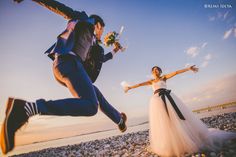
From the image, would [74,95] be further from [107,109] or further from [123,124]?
[123,124]

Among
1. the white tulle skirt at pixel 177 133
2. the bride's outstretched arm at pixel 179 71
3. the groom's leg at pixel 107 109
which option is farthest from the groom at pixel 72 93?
the bride's outstretched arm at pixel 179 71

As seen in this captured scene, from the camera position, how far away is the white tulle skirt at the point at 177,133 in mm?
3902

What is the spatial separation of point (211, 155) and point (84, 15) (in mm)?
3135

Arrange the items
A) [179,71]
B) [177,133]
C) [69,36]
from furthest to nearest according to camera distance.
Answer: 1. [179,71]
2. [177,133]
3. [69,36]

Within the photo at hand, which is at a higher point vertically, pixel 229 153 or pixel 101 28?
pixel 101 28

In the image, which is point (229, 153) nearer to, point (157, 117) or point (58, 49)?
point (157, 117)

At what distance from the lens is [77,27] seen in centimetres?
234

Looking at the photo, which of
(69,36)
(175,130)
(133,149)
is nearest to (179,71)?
(175,130)

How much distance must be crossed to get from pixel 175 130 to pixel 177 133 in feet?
0.29

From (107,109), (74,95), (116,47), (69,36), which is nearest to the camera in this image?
(74,95)

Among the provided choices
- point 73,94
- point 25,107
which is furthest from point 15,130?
point 73,94

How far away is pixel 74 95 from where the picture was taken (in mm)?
2002

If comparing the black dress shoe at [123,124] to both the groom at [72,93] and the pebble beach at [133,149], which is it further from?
the pebble beach at [133,149]

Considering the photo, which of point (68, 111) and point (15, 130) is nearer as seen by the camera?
point (15, 130)
